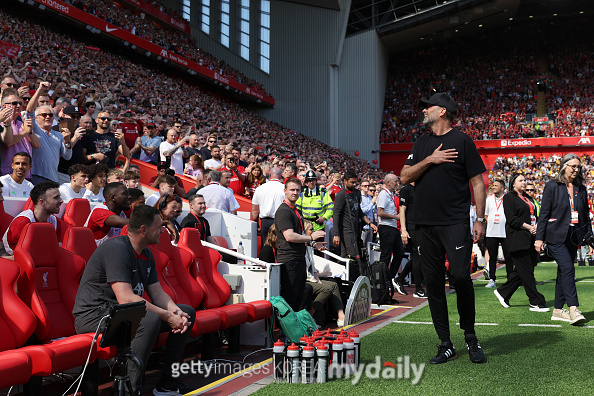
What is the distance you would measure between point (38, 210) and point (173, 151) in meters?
6.48

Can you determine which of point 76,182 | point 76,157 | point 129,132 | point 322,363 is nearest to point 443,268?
point 322,363

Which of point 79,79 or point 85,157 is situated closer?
point 85,157

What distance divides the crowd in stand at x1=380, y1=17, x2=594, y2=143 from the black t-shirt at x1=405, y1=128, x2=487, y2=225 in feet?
112

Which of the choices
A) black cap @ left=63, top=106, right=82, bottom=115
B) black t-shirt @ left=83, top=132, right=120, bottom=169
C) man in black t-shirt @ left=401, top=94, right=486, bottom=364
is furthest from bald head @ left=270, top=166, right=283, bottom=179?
man in black t-shirt @ left=401, top=94, right=486, bottom=364

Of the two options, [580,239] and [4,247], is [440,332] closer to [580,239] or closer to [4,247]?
[580,239]

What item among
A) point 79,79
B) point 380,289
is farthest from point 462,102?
point 380,289

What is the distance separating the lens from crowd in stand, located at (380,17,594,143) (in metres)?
38.6

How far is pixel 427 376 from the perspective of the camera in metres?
4.32

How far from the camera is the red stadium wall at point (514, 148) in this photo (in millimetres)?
36219

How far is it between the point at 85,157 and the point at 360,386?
5.59m

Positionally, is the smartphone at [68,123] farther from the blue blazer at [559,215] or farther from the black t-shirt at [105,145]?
the blue blazer at [559,215]

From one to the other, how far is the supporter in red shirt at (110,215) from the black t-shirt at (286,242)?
172 centimetres

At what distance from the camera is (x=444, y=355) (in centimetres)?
472

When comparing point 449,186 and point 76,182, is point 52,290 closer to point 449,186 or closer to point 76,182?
point 76,182
